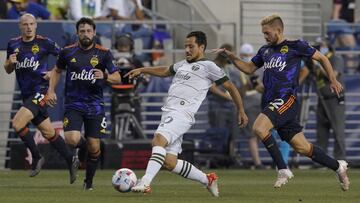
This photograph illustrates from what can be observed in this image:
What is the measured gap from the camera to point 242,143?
90.4 ft

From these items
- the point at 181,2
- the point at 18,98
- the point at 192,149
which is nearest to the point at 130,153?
the point at 192,149

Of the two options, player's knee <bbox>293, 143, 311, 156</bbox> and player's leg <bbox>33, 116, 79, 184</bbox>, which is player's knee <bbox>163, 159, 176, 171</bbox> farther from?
player's leg <bbox>33, 116, 79, 184</bbox>

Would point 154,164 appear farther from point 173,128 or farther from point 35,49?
point 35,49

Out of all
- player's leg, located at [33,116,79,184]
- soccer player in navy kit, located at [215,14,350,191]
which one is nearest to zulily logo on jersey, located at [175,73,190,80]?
soccer player in navy kit, located at [215,14,350,191]

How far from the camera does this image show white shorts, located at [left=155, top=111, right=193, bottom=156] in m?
15.6

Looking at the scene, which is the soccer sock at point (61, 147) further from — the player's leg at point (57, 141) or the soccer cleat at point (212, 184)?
the soccer cleat at point (212, 184)

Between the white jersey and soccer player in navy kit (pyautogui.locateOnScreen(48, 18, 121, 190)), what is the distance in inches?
64.1

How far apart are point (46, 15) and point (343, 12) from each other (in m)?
7.84

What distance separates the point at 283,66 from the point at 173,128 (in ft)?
8.15

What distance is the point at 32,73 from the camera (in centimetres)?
2027

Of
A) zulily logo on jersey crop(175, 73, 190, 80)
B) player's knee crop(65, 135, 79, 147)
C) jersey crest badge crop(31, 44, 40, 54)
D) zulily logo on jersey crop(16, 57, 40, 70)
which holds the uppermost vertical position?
jersey crest badge crop(31, 44, 40, 54)

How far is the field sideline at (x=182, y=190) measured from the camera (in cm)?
1516

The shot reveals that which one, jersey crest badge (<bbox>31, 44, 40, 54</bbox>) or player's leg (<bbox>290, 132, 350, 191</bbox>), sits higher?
jersey crest badge (<bbox>31, 44, 40, 54</bbox>)

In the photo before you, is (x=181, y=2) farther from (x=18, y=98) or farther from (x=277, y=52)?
(x=277, y=52)
